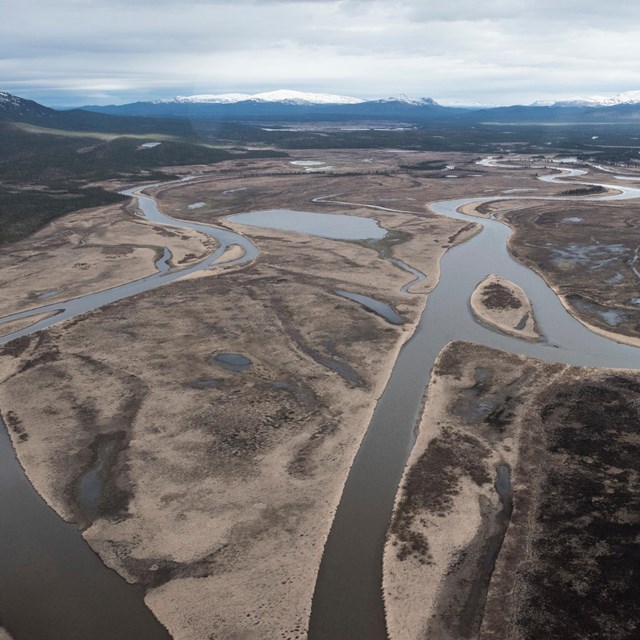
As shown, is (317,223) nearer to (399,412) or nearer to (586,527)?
(399,412)

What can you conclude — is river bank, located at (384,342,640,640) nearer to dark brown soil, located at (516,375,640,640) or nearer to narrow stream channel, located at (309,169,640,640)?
dark brown soil, located at (516,375,640,640)

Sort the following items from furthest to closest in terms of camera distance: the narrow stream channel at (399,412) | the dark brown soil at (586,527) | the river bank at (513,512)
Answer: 1. the narrow stream channel at (399,412)
2. the river bank at (513,512)
3. the dark brown soil at (586,527)

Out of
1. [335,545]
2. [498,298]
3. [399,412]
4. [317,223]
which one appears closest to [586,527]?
[335,545]

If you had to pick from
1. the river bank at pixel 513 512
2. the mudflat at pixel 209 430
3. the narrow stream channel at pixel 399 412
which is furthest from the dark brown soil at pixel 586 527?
the mudflat at pixel 209 430

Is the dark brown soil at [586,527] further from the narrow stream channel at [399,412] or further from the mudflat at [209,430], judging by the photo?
the mudflat at [209,430]

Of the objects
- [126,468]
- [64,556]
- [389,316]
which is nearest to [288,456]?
[126,468]

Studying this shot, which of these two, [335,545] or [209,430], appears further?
[209,430]

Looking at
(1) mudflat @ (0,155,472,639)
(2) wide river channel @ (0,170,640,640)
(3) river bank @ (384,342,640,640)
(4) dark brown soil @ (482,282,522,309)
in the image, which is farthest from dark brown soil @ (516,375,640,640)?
(4) dark brown soil @ (482,282,522,309)

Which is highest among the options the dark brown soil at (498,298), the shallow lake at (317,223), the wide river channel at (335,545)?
the shallow lake at (317,223)
